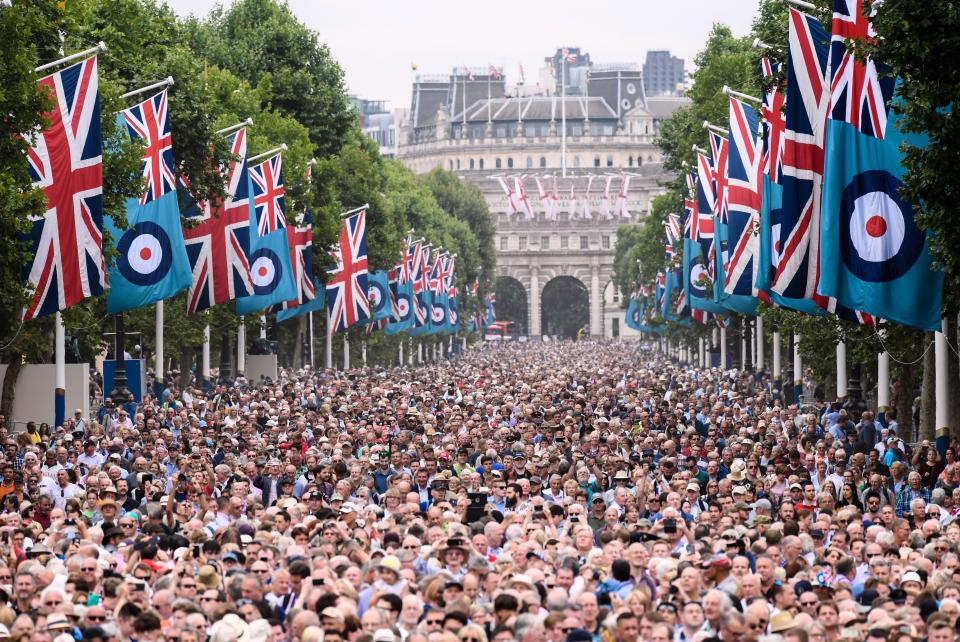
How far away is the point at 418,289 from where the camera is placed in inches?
3521

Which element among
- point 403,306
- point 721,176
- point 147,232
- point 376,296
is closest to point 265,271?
point 147,232

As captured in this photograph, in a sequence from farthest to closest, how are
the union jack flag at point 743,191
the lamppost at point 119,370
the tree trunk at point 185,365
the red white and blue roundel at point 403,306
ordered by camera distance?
→ the red white and blue roundel at point 403,306, the tree trunk at point 185,365, the lamppost at point 119,370, the union jack flag at point 743,191

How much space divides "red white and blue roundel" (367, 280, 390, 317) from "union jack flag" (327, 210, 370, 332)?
318 inches

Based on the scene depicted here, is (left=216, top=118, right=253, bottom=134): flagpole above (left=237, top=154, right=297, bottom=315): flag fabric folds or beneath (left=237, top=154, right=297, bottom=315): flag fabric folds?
above

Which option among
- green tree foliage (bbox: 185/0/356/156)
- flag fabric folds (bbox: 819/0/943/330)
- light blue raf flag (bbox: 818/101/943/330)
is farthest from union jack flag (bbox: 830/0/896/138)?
green tree foliage (bbox: 185/0/356/156)

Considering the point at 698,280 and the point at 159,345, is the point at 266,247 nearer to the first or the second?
the point at 159,345

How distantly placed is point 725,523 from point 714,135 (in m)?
29.9

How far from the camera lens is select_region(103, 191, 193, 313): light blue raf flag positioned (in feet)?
126

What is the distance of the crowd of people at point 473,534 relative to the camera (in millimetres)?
14398

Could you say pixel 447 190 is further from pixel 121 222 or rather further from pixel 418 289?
pixel 121 222

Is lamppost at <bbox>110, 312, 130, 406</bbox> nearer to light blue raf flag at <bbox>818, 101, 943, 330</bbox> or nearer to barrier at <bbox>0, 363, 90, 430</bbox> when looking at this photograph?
barrier at <bbox>0, 363, 90, 430</bbox>

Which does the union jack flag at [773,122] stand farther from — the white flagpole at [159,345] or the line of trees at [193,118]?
the white flagpole at [159,345]

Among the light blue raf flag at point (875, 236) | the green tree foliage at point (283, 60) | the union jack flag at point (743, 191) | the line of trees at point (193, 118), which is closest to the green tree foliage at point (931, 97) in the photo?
the light blue raf flag at point (875, 236)

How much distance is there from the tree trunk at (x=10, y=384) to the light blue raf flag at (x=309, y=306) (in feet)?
70.7
